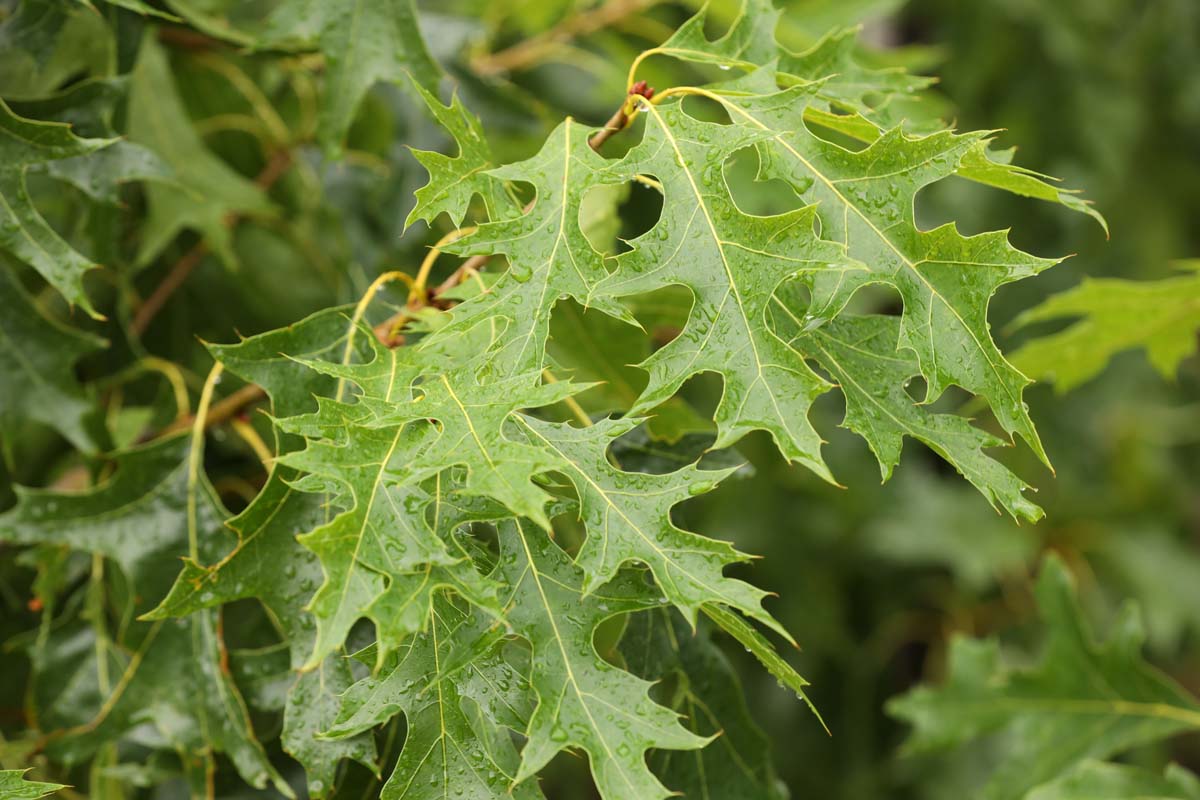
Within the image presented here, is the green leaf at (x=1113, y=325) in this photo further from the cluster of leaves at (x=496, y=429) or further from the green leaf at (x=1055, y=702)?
the green leaf at (x=1055, y=702)

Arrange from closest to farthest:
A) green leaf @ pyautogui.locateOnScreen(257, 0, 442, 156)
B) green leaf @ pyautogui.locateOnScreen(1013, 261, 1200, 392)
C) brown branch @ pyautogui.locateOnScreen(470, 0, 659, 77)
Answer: green leaf @ pyautogui.locateOnScreen(257, 0, 442, 156), green leaf @ pyautogui.locateOnScreen(1013, 261, 1200, 392), brown branch @ pyautogui.locateOnScreen(470, 0, 659, 77)

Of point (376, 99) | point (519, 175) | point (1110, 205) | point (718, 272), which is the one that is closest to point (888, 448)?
point (718, 272)

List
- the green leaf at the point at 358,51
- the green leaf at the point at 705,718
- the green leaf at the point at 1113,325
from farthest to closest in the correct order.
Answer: the green leaf at the point at 1113,325
the green leaf at the point at 358,51
the green leaf at the point at 705,718

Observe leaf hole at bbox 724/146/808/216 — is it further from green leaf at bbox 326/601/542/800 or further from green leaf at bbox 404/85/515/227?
green leaf at bbox 326/601/542/800

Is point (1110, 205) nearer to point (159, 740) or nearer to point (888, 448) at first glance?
point (888, 448)

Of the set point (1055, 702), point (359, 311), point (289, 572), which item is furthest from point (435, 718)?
point (1055, 702)

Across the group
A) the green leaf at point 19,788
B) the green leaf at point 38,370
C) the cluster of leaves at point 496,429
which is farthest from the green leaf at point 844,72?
the green leaf at point 19,788

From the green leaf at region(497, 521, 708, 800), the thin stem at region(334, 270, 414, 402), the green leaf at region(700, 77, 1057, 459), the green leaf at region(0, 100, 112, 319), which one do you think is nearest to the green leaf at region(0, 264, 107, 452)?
the green leaf at region(0, 100, 112, 319)
